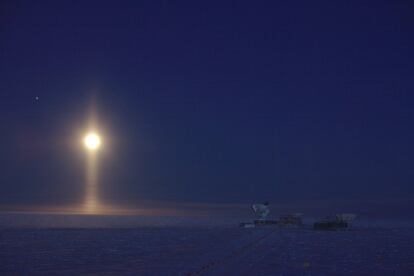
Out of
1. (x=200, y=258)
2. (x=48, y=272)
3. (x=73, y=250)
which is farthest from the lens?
(x=73, y=250)

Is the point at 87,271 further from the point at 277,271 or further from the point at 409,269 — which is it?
the point at 409,269

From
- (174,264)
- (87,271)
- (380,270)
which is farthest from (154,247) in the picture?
(380,270)

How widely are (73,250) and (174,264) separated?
33.7ft

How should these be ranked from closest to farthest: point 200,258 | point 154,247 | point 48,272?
point 48,272, point 200,258, point 154,247

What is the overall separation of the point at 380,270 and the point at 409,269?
1.52 meters

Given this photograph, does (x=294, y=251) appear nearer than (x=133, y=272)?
No

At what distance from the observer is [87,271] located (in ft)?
74.8

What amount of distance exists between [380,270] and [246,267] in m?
5.83

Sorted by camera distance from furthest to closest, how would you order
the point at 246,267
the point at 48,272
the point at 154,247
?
the point at 154,247
the point at 246,267
the point at 48,272

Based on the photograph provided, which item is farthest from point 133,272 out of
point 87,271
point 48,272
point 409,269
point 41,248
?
point 41,248

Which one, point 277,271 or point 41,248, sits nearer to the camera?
point 277,271

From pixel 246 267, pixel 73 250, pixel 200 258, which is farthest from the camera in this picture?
pixel 73 250

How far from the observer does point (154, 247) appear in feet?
117

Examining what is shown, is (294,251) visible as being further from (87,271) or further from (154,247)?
(87,271)
